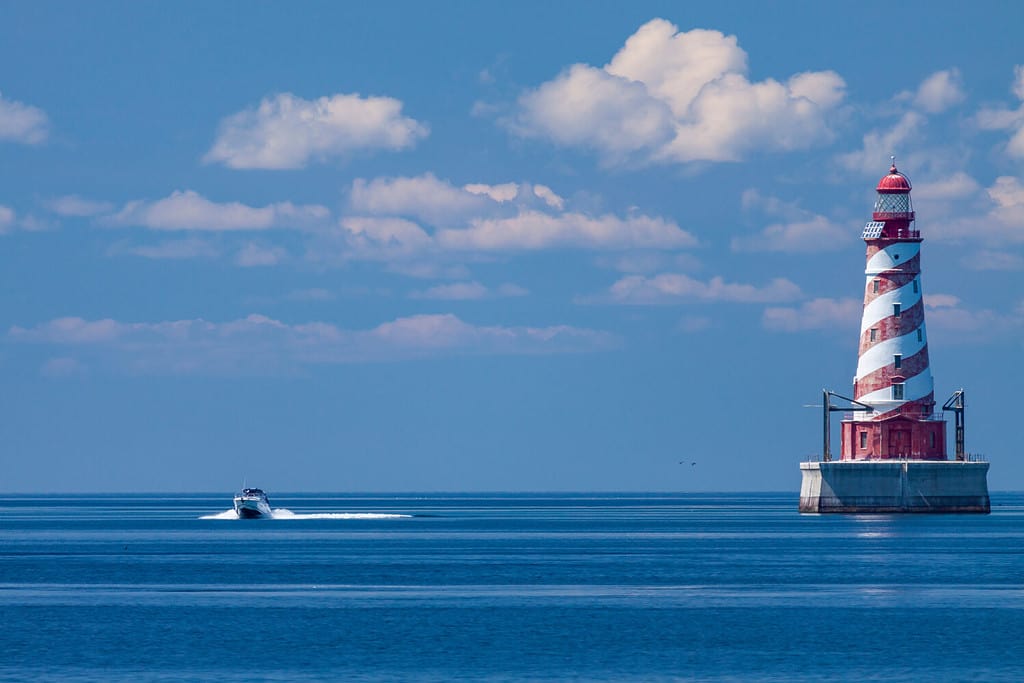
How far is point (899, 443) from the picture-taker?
120875 mm

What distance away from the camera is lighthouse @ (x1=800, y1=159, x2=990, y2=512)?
12044 cm

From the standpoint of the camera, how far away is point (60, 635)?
6588 cm

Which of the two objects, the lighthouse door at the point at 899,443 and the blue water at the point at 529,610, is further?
the lighthouse door at the point at 899,443

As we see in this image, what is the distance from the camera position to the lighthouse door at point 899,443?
120438 mm

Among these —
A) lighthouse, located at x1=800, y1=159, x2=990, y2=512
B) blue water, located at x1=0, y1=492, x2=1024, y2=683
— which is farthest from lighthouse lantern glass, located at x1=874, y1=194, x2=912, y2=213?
blue water, located at x1=0, y1=492, x2=1024, y2=683

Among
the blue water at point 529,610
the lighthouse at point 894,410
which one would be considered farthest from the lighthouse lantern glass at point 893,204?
the blue water at point 529,610

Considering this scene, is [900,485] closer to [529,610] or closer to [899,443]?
[899,443]

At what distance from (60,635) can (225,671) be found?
479 inches

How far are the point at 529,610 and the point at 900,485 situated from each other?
51.9 metres

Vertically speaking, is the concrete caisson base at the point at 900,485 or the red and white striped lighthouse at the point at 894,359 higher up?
the red and white striped lighthouse at the point at 894,359

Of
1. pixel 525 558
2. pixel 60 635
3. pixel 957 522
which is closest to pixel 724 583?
pixel 525 558

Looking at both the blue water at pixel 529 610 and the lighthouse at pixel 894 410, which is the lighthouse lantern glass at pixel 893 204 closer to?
the lighthouse at pixel 894 410

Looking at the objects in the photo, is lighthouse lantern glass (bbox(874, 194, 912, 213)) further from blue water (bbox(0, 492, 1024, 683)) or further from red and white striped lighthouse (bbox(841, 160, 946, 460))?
blue water (bbox(0, 492, 1024, 683))

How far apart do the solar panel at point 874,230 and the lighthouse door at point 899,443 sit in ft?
40.2
